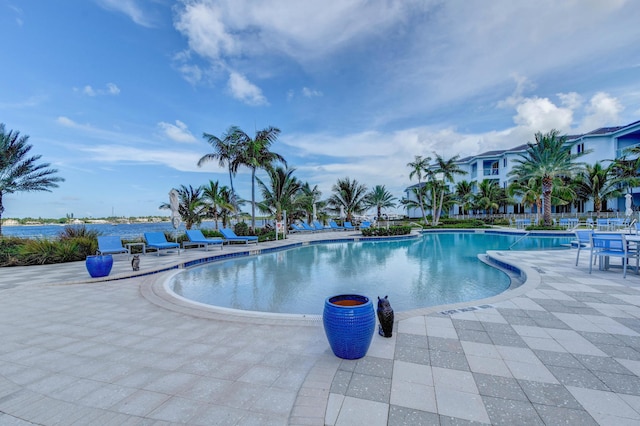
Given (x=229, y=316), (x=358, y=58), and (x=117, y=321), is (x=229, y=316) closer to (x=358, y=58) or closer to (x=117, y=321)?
(x=117, y=321)

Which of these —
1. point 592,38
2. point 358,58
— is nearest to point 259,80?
point 358,58

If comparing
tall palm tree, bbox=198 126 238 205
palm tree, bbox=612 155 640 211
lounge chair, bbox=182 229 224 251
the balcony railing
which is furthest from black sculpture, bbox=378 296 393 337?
the balcony railing

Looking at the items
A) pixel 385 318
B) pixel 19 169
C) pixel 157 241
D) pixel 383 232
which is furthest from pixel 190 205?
pixel 385 318

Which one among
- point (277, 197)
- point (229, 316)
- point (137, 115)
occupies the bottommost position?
point (229, 316)

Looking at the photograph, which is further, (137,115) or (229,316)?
(137,115)

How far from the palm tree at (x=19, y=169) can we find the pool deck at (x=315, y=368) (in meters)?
12.9

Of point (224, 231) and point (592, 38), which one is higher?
point (592, 38)

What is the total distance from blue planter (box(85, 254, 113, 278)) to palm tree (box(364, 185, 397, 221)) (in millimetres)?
24716

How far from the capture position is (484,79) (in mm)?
12812

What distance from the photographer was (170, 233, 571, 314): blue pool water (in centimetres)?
570

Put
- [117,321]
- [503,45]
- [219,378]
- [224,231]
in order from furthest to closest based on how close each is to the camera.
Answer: [224,231], [503,45], [117,321], [219,378]

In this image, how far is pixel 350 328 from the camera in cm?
261

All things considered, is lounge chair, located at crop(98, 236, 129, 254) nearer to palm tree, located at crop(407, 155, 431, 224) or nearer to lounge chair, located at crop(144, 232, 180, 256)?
lounge chair, located at crop(144, 232, 180, 256)

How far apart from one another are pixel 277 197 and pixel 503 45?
46.1 ft
